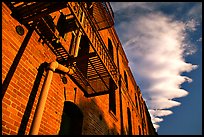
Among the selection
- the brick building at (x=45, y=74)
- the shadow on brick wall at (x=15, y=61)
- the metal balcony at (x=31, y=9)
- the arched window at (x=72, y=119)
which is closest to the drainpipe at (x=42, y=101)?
the brick building at (x=45, y=74)

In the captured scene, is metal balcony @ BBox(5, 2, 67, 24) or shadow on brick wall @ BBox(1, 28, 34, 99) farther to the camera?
metal balcony @ BBox(5, 2, 67, 24)

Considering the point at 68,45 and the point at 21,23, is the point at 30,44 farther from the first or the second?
the point at 68,45

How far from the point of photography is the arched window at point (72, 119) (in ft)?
17.0

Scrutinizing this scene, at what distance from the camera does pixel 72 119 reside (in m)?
5.47

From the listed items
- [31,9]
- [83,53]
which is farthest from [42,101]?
[83,53]

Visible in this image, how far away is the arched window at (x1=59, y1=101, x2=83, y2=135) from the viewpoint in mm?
5172

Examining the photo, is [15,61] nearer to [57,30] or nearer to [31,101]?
[31,101]

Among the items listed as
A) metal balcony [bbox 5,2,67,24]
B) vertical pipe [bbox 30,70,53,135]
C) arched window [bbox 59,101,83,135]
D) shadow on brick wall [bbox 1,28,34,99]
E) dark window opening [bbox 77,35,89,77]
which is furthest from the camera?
dark window opening [bbox 77,35,89,77]

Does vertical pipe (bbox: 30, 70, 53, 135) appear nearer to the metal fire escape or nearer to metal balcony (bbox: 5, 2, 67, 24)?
the metal fire escape

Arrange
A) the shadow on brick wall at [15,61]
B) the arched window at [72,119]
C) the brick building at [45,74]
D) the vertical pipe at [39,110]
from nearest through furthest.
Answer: the vertical pipe at [39,110] < the shadow on brick wall at [15,61] < the brick building at [45,74] < the arched window at [72,119]

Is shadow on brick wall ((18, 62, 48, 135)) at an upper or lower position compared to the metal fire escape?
lower

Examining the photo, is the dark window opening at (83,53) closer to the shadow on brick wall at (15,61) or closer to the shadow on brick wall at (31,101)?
the shadow on brick wall at (31,101)

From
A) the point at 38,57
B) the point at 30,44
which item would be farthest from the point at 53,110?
the point at 30,44

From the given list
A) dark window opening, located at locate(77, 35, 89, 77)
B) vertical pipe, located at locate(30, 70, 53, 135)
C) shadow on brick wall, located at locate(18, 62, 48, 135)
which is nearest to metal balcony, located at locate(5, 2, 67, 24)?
shadow on brick wall, located at locate(18, 62, 48, 135)
